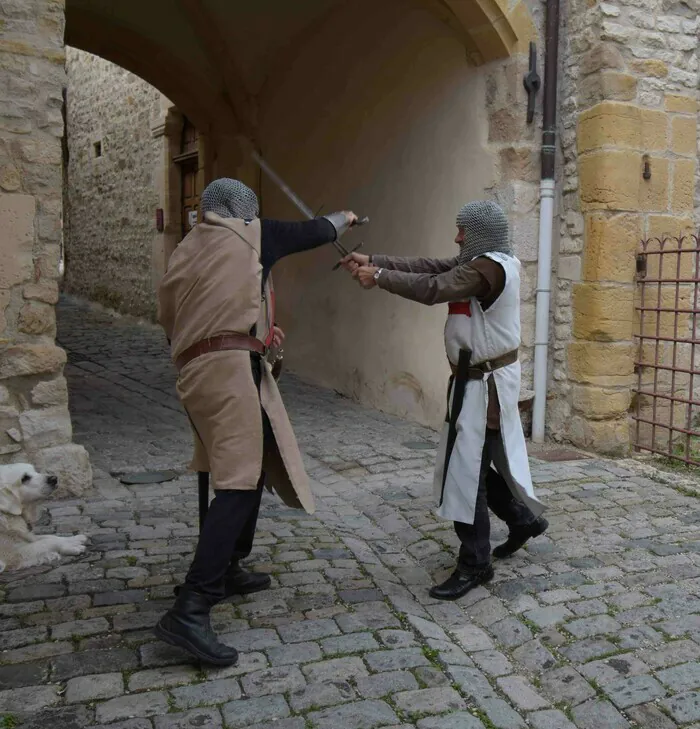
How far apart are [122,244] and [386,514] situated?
10.6 meters

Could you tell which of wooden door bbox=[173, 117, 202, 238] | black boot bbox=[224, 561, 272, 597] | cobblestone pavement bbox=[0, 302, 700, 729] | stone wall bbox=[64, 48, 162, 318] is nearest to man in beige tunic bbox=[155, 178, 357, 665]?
cobblestone pavement bbox=[0, 302, 700, 729]

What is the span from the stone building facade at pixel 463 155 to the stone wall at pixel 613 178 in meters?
0.01

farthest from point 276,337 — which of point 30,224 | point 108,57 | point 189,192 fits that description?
point 189,192

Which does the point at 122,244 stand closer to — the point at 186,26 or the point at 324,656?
the point at 186,26

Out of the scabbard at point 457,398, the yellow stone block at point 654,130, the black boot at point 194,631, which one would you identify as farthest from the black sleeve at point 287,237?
the yellow stone block at point 654,130

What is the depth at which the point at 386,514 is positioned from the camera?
4.36m

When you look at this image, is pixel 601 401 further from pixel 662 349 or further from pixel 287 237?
pixel 287 237

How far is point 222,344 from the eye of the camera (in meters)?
2.72

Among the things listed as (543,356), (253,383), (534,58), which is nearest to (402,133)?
(534,58)

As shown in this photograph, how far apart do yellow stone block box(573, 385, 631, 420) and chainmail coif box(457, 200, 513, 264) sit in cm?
256

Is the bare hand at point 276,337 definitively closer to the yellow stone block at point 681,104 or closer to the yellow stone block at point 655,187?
the yellow stone block at point 655,187

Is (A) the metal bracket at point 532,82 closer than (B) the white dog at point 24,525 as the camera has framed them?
No

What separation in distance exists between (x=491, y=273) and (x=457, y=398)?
0.50 metres

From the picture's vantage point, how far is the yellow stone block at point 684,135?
5.67m
